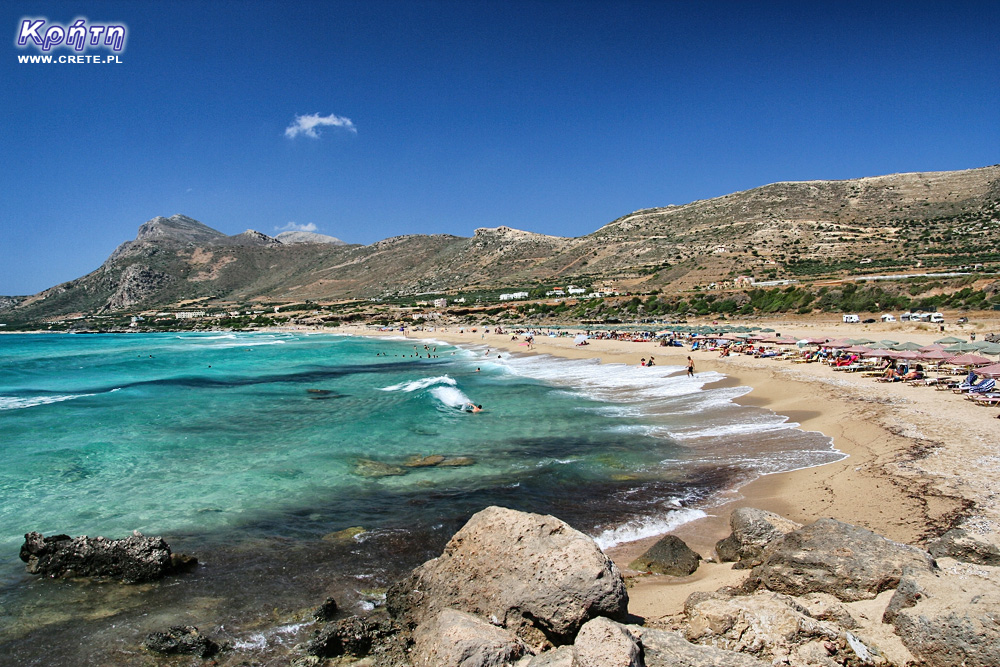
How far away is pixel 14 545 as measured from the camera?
8133 mm

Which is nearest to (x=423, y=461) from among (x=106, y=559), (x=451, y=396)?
(x=106, y=559)

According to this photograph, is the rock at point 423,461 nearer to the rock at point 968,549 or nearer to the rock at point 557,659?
the rock at point 557,659

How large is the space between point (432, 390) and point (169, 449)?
397 inches

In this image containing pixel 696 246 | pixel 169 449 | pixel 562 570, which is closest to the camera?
pixel 562 570

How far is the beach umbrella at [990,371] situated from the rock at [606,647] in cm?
1678

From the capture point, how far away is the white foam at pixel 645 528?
298 inches

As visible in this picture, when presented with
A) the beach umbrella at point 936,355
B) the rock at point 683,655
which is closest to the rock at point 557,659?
the rock at point 683,655

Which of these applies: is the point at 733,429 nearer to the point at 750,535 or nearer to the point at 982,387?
the point at 982,387

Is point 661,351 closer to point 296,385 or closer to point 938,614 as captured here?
point 296,385

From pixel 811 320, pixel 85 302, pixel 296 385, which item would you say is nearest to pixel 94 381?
pixel 296 385

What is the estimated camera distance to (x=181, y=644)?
5219mm

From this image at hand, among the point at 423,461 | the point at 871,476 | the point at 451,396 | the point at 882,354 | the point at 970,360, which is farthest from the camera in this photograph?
the point at 451,396

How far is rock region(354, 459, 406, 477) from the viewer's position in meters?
11.4

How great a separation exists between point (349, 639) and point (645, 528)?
468 cm
